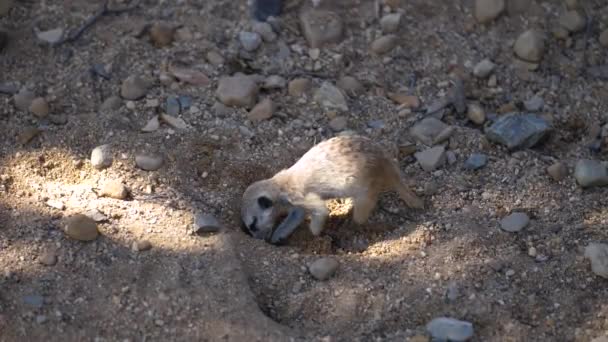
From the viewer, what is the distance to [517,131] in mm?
4949

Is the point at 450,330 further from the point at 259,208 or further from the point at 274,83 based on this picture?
the point at 274,83

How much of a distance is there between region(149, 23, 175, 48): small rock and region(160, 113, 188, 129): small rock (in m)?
0.59

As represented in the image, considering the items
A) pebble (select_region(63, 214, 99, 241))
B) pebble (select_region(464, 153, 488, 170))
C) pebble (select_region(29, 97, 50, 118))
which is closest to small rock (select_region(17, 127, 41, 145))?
pebble (select_region(29, 97, 50, 118))

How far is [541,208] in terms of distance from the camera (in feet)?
14.9

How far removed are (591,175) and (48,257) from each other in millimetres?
A: 2654

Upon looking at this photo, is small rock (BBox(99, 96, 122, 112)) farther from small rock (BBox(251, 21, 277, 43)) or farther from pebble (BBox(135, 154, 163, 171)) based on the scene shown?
small rock (BBox(251, 21, 277, 43))

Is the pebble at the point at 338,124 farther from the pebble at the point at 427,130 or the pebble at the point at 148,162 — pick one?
the pebble at the point at 148,162

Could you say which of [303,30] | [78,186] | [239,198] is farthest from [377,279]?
[303,30]

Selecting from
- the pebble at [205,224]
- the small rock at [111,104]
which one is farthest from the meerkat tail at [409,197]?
the small rock at [111,104]

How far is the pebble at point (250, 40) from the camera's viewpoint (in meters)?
5.35

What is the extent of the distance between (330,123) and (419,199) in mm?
731

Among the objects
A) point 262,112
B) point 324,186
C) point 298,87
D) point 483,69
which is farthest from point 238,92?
point 483,69

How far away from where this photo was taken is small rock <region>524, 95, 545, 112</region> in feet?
17.1

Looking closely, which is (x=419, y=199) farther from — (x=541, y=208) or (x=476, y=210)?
(x=541, y=208)
